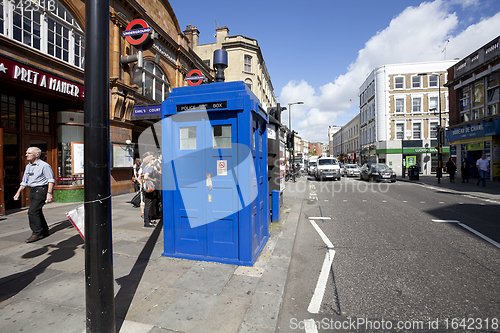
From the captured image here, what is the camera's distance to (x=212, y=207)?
13.2 feet

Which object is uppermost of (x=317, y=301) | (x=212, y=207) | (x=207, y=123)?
(x=207, y=123)

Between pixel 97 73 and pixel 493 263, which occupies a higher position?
pixel 97 73

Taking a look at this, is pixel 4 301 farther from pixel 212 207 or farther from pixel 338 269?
pixel 338 269

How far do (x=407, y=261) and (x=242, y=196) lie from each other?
2.90 metres

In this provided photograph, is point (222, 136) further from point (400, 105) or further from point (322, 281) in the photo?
point (400, 105)

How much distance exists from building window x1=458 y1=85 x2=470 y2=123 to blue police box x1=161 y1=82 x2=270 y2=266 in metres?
25.0

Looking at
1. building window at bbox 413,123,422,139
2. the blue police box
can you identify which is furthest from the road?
building window at bbox 413,123,422,139

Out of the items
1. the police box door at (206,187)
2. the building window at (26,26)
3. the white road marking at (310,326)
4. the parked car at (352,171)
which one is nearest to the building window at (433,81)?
the parked car at (352,171)

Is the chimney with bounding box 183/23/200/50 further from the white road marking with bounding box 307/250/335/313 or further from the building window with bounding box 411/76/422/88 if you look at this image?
the white road marking with bounding box 307/250/335/313

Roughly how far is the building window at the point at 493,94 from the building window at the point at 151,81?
73.6ft

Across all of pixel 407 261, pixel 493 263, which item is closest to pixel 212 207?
pixel 407 261

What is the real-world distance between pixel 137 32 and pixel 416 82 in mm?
36388

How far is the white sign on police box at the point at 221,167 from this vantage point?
3.98m

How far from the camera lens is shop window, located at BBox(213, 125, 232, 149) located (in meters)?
3.98
